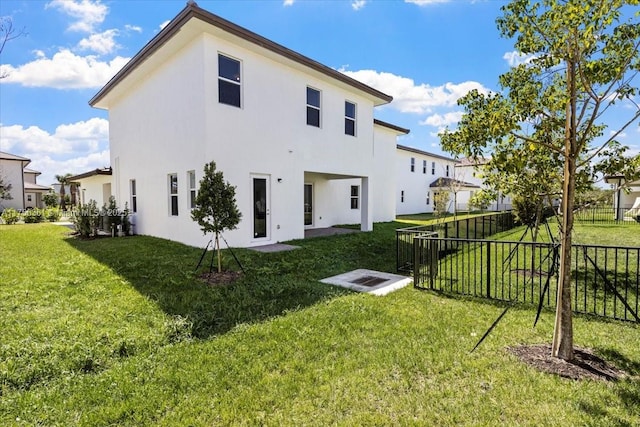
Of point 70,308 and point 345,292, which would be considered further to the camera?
point 345,292

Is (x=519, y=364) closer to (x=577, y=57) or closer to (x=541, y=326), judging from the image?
(x=541, y=326)

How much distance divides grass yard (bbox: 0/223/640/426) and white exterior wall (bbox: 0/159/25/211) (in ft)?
127

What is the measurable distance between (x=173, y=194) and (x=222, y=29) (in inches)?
224

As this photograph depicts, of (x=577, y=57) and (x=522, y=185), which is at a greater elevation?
(x=577, y=57)

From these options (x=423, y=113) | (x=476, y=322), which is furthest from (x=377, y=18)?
(x=423, y=113)

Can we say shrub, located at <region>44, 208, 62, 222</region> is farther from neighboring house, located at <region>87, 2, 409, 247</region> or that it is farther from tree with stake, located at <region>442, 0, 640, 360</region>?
tree with stake, located at <region>442, 0, 640, 360</region>

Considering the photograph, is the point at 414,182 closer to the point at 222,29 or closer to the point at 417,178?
the point at 417,178

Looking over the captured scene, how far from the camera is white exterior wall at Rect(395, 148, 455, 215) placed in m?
28.4

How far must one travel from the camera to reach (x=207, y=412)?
2.91 meters

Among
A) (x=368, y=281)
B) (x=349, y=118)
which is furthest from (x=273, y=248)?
(x=349, y=118)

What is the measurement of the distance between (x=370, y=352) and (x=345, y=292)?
261 cm

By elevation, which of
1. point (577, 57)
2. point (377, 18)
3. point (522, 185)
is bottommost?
point (522, 185)

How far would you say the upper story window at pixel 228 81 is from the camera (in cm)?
1008

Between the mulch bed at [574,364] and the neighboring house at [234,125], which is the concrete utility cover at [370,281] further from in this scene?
the neighboring house at [234,125]
